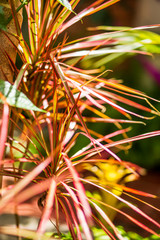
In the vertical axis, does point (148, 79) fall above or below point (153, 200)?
above

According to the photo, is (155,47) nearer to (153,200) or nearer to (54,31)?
(54,31)

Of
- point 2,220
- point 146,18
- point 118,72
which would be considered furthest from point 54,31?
point 146,18

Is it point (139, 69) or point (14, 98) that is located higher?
point (139, 69)

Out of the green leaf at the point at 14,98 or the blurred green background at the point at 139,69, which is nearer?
the green leaf at the point at 14,98

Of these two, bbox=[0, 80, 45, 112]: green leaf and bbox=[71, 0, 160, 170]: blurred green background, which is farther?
bbox=[71, 0, 160, 170]: blurred green background

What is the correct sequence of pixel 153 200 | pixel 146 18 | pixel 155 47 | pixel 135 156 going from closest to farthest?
1. pixel 155 47
2. pixel 153 200
3. pixel 135 156
4. pixel 146 18

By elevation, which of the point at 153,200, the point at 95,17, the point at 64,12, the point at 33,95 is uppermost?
the point at 95,17

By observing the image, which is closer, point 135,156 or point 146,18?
point 135,156

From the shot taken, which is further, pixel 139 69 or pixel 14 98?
pixel 139 69

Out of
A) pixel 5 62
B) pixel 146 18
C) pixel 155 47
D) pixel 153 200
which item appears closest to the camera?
pixel 5 62
